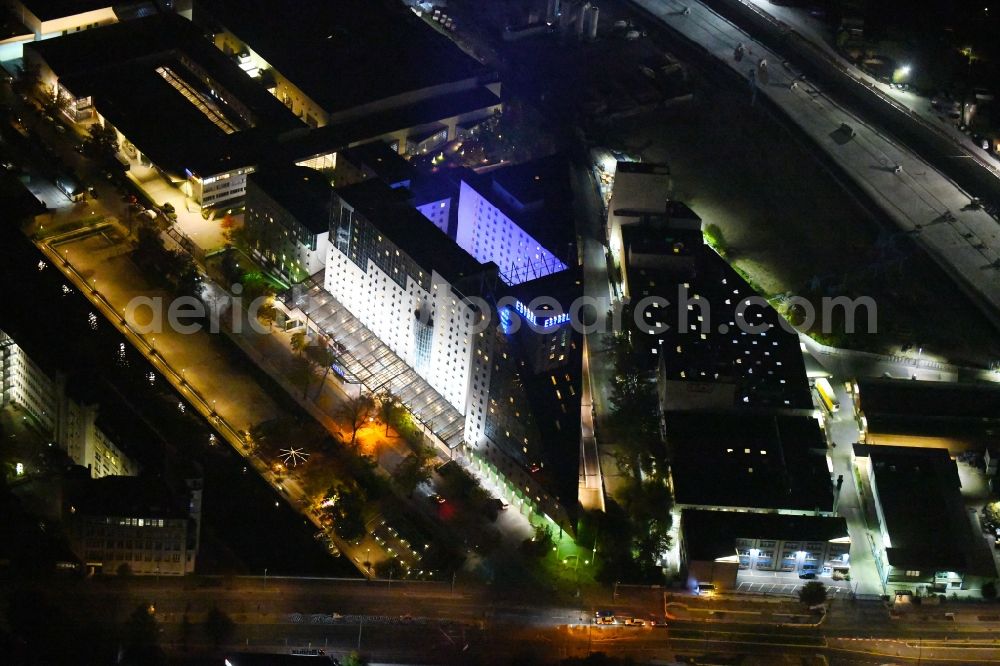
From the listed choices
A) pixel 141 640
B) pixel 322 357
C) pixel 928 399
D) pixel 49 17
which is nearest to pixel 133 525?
pixel 141 640

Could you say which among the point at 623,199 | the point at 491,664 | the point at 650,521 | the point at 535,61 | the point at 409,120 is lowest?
the point at 491,664

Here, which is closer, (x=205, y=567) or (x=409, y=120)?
(x=205, y=567)

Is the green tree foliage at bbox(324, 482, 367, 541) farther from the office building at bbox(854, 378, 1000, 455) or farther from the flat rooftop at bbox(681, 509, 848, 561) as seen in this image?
the office building at bbox(854, 378, 1000, 455)

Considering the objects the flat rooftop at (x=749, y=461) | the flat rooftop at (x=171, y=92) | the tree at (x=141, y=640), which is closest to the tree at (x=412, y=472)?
the flat rooftop at (x=749, y=461)

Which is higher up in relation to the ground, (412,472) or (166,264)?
(166,264)

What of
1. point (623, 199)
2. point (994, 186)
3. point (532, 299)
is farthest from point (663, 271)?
point (994, 186)

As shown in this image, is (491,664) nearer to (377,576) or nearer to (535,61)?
(377,576)

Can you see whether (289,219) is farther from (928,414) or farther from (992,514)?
Result: (992,514)
